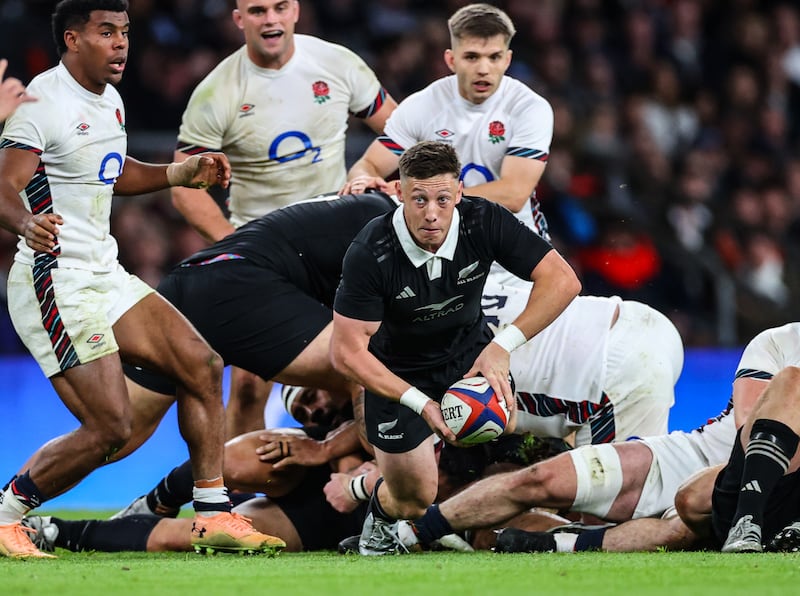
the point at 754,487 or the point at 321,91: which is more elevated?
the point at 321,91

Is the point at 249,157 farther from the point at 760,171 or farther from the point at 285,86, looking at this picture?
the point at 760,171

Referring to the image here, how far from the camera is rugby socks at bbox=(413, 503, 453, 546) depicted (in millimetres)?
6082

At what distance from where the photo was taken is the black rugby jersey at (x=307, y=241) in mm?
6863

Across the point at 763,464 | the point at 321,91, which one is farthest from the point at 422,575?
the point at 321,91

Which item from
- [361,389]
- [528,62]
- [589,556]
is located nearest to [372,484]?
[361,389]

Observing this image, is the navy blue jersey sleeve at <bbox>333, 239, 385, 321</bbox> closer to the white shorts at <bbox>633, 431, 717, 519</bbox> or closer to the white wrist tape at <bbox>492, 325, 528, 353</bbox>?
the white wrist tape at <bbox>492, 325, 528, 353</bbox>

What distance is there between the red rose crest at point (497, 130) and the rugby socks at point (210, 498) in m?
2.47

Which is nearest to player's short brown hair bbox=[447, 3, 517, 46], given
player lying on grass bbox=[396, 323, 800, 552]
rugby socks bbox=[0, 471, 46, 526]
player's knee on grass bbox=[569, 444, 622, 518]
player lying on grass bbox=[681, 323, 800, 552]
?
player lying on grass bbox=[396, 323, 800, 552]

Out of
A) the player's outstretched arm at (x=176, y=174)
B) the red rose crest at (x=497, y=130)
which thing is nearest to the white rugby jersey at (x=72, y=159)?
the player's outstretched arm at (x=176, y=174)

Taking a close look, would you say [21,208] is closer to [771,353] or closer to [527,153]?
[527,153]

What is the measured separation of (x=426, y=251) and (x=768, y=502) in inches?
68.2

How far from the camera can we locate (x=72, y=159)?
5914 mm

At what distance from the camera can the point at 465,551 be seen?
245 inches

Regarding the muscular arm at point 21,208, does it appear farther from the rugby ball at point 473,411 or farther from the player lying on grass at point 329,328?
the rugby ball at point 473,411
